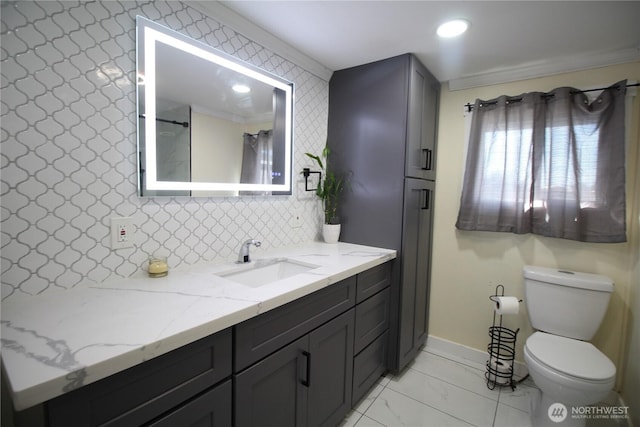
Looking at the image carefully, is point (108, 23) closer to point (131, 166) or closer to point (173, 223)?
point (131, 166)

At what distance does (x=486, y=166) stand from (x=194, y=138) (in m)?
2.00

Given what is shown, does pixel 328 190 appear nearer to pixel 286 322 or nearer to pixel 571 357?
pixel 286 322

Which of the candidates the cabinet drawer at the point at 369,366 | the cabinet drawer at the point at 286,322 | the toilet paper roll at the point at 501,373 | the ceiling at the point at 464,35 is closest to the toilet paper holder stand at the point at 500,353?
the toilet paper roll at the point at 501,373

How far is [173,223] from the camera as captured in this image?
139 centimetres

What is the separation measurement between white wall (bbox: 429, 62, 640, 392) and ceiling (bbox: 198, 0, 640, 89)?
0.42ft

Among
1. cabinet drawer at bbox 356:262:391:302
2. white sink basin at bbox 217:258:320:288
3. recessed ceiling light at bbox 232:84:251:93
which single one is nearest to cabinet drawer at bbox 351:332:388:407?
cabinet drawer at bbox 356:262:391:302

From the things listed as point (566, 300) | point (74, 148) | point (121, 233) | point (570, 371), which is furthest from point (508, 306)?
point (74, 148)

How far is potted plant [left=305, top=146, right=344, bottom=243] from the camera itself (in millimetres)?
2158

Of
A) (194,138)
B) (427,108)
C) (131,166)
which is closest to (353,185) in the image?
(427,108)

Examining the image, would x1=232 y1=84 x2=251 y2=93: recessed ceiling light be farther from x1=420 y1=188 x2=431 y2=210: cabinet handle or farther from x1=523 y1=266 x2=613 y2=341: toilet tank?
x1=523 y1=266 x2=613 y2=341: toilet tank

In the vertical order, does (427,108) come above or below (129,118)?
above

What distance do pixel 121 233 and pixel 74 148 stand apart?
0.35m

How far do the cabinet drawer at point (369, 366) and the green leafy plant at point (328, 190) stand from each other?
90 centimetres

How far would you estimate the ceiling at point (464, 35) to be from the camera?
56.3 inches
